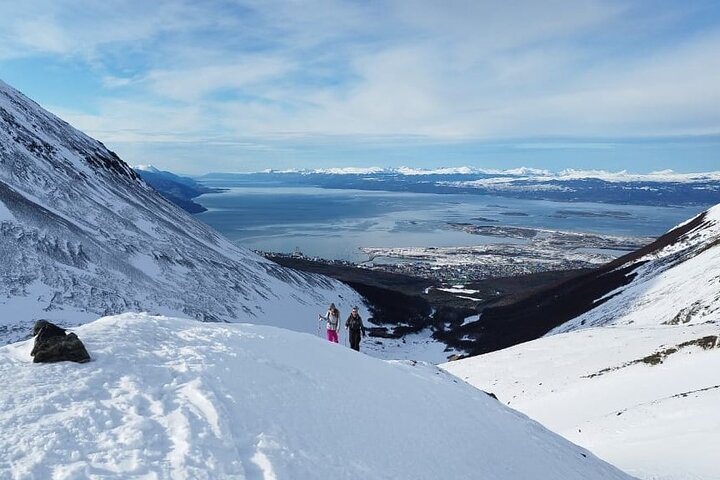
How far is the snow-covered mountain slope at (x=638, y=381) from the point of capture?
14.7 metres

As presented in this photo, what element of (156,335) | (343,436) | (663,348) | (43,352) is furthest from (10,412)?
(663,348)

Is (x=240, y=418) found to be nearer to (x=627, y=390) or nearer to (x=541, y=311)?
(x=627, y=390)

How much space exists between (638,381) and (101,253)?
58.3m

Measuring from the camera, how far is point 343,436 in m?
9.30

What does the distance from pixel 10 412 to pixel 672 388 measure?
22514 mm

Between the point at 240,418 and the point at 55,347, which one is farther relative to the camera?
the point at 55,347

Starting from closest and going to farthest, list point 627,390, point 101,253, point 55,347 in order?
point 55,347
point 627,390
point 101,253

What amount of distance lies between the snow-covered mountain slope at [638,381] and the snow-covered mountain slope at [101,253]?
117 ft

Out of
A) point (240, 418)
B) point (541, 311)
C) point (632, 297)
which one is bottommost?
point (541, 311)

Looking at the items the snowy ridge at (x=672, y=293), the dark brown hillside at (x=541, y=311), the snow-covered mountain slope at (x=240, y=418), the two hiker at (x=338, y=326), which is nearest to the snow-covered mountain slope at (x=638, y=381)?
the snowy ridge at (x=672, y=293)

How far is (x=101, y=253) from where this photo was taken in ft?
195

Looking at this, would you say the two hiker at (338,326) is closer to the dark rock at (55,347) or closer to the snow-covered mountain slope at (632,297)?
the dark rock at (55,347)

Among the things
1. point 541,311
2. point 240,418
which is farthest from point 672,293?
point 240,418

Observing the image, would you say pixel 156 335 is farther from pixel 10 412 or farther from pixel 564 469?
pixel 564 469
